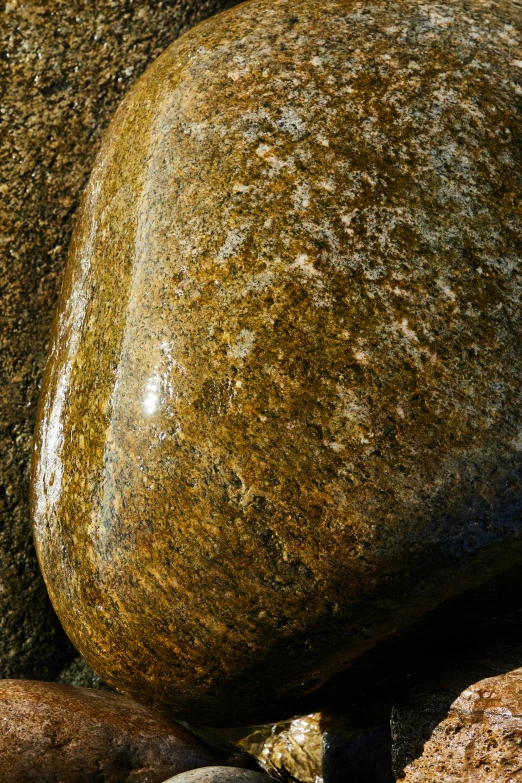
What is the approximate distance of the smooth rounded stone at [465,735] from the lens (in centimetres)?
243

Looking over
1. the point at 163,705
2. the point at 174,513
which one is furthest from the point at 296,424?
the point at 163,705

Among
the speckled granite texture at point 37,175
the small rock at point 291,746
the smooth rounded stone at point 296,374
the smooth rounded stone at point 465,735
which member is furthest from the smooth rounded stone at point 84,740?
the smooth rounded stone at point 465,735

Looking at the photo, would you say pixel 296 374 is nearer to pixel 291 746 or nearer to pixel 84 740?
pixel 84 740

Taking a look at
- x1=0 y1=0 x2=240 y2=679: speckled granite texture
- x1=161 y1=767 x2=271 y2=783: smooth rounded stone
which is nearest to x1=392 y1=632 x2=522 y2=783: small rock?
x1=161 y1=767 x2=271 y2=783: smooth rounded stone

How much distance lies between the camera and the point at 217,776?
8.56 ft

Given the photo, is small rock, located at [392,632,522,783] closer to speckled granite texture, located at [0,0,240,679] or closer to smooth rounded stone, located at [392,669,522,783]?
smooth rounded stone, located at [392,669,522,783]

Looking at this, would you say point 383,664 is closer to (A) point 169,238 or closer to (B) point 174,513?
(B) point 174,513

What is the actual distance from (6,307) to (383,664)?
233 centimetres

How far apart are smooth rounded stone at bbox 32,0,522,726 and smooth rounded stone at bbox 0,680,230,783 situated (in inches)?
7.6

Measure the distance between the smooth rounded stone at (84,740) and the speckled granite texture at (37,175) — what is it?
19.2 inches

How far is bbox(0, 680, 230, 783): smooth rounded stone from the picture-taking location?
2738mm

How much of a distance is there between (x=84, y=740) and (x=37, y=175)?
101 inches

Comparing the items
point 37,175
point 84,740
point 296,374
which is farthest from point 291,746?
point 37,175

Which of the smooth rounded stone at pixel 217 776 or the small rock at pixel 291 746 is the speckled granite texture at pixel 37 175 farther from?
the smooth rounded stone at pixel 217 776
